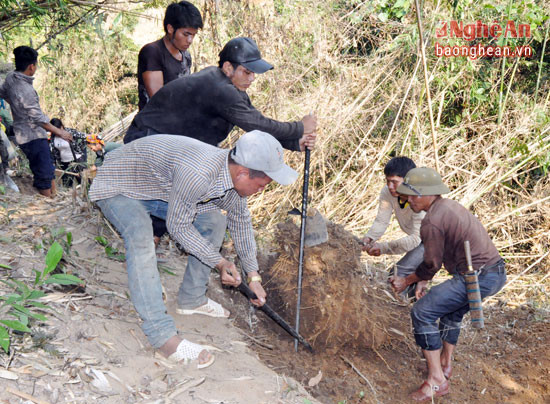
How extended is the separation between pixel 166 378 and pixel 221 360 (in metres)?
0.43

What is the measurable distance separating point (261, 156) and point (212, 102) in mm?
970

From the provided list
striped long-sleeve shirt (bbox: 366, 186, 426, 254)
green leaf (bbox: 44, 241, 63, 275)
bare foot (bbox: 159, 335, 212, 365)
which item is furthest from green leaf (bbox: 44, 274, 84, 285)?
striped long-sleeve shirt (bbox: 366, 186, 426, 254)

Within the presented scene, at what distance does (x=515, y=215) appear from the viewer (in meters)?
5.47

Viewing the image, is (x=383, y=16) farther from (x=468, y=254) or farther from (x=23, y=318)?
(x=23, y=318)

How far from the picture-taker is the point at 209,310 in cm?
347

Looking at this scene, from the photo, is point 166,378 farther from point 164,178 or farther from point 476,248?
point 476,248

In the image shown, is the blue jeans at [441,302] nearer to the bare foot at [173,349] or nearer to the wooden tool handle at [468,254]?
the wooden tool handle at [468,254]

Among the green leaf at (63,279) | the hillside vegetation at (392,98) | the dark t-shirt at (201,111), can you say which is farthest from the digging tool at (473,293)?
the hillside vegetation at (392,98)

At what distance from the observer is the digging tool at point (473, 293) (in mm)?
3031

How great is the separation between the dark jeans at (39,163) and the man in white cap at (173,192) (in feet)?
9.00

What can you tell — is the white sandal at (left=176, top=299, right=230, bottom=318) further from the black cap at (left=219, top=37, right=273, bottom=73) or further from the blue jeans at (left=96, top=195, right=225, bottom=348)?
the black cap at (left=219, top=37, right=273, bottom=73)

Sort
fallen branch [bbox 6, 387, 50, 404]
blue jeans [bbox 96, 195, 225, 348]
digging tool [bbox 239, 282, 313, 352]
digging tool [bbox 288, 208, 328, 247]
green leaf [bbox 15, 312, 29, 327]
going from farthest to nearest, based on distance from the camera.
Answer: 1. digging tool [bbox 288, 208, 328, 247]
2. digging tool [bbox 239, 282, 313, 352]
3. blue jeans [bbox 96, 195, 225, 348]
4. green leaf [bbox 15, 312, 29, 327]
5. fallen branch [bbox 6, 387, 50, 404]

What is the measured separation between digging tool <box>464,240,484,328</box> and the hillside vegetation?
2.48 metres

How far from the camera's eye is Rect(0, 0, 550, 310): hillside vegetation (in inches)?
222
